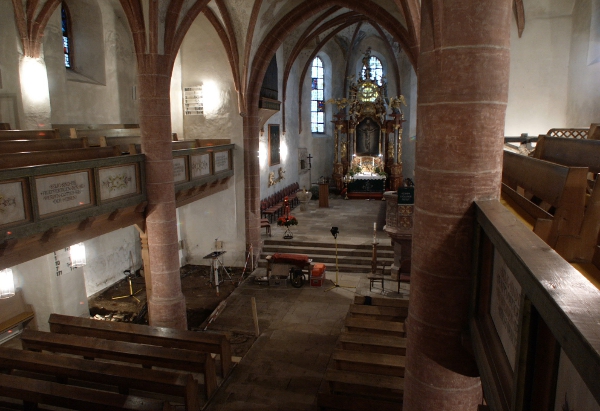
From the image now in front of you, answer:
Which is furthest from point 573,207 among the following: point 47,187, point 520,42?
point 520,42

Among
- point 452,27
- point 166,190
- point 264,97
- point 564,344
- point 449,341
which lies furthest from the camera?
point 264,97

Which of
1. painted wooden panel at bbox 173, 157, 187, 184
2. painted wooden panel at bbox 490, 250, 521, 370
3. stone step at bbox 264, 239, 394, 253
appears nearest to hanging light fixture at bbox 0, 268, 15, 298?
painted wooden panel at bbox 173, 157, 187, 184

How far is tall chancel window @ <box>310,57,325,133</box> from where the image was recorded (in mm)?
25953

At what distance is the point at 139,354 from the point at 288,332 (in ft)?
11.9

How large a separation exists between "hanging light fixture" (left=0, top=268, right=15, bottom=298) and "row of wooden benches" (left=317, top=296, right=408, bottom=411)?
6554mm

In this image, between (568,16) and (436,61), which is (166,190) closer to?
(436,61)

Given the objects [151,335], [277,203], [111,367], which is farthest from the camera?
[277,203]

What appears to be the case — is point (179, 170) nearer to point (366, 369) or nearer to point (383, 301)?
point (383, 301)

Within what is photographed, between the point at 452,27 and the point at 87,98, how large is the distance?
12140 millimetres

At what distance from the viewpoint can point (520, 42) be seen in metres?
12.6

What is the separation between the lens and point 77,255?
1044 centimetres

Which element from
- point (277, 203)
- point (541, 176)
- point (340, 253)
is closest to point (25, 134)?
point (541, 176)

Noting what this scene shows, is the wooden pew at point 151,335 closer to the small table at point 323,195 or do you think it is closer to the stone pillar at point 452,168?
the stone pillar at point 452,168

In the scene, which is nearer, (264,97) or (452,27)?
(452,27)
